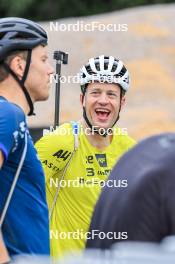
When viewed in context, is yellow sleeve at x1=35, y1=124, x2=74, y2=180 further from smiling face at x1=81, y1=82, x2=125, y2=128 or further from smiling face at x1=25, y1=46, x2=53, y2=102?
smiling face at x1=25, y1=46, x2=53, y2=102

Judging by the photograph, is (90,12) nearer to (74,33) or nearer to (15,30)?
(74,33)

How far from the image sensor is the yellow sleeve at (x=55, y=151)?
7184 mm

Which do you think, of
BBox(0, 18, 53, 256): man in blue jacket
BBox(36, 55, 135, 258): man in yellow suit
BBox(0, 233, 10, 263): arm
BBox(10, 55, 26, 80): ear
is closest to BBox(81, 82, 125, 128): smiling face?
BBox(36, 55, 135, 258): man in yellow suit

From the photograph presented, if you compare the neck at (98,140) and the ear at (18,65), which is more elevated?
the ear at (18,65)

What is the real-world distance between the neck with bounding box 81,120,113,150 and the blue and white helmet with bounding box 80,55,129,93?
393mm

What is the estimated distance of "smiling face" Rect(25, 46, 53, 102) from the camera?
518 cm

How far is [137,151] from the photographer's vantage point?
3.75 metres

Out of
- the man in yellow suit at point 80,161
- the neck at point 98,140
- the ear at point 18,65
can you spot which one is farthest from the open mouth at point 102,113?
the ear at point 18,65

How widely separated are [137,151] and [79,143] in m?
3.61

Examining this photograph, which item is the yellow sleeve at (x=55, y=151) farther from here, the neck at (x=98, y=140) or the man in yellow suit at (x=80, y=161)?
the neck at (x=98, y=140)

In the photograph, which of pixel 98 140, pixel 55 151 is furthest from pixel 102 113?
pixel 55 151

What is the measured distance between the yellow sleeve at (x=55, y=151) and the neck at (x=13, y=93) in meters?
2.07

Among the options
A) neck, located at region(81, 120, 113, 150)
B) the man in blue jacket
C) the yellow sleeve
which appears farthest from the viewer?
neck, located at region(81, 120, 113, 150)

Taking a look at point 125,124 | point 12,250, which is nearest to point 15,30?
point 12,250
